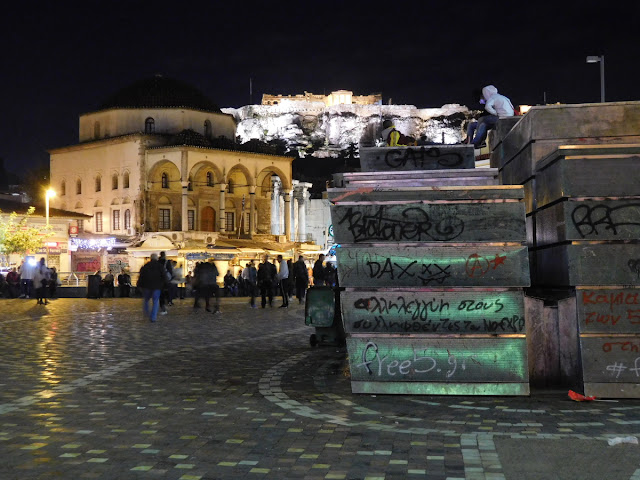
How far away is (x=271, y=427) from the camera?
6.86 meters

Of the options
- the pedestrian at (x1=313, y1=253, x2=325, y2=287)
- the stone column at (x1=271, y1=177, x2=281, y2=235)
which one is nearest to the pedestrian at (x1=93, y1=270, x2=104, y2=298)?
the pedestrian at (x1=313, y1=253, x2=325, y2=287)

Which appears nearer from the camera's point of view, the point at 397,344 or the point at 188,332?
the point at 397,344

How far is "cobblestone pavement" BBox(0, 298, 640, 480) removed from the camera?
216 inches

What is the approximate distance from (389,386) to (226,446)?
271 centimetres

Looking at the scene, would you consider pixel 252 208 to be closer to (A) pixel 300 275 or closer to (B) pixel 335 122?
(A) pixel 300 275

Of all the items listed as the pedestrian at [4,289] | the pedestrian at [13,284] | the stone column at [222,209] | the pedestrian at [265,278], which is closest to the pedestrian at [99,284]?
the pedestrian at [13,284]

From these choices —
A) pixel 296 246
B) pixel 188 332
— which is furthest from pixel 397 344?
pixel 296 246

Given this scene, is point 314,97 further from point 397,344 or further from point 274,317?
point 397,344

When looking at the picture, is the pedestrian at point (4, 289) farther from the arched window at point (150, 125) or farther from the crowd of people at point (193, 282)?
the arched window at point (150, 125)

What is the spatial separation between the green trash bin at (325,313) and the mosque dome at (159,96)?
191 feet

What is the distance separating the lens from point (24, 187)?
315 ft

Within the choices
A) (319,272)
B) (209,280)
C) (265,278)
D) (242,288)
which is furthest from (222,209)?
(209,280)

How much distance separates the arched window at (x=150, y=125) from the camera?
226ft

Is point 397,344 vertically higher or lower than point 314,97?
lower
